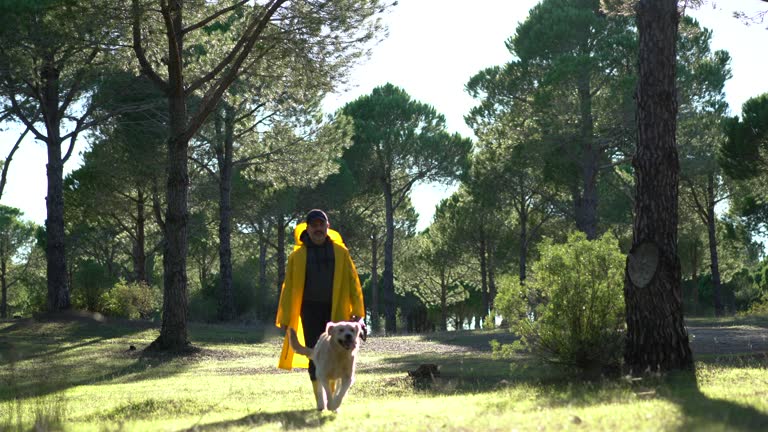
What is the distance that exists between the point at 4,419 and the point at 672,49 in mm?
8292

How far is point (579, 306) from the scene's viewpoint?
991 cm

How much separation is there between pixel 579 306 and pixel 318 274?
338 cm

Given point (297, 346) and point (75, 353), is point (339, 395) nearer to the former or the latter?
point (297, 346)

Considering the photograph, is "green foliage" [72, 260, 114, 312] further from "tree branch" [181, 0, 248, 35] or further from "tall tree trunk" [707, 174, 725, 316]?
"tall tree trunk" [707, 174, 725, 316]

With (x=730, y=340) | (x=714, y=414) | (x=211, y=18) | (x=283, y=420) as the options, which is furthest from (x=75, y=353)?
(x=714, y=414)

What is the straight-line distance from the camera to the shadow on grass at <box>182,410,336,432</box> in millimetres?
6482

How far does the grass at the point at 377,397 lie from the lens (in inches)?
227

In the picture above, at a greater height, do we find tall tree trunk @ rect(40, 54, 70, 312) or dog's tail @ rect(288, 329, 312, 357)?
tall tree trunk @ rect(40, 54, 70, 312)

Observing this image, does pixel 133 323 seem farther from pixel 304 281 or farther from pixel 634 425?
pixel 634 425

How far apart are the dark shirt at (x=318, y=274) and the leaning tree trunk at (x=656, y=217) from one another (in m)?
3.69

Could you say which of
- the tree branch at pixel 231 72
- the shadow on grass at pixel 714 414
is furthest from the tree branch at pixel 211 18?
the shadow on grass at pixel 714 414

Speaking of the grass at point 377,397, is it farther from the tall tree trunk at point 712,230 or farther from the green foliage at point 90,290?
the tall tree trunk at point 712,230

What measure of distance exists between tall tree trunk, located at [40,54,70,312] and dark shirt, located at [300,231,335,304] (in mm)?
18262

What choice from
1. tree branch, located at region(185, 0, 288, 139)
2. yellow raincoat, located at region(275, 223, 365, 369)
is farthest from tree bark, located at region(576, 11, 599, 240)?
yellow raincoat, located at region(275, 223, 365, 369)
